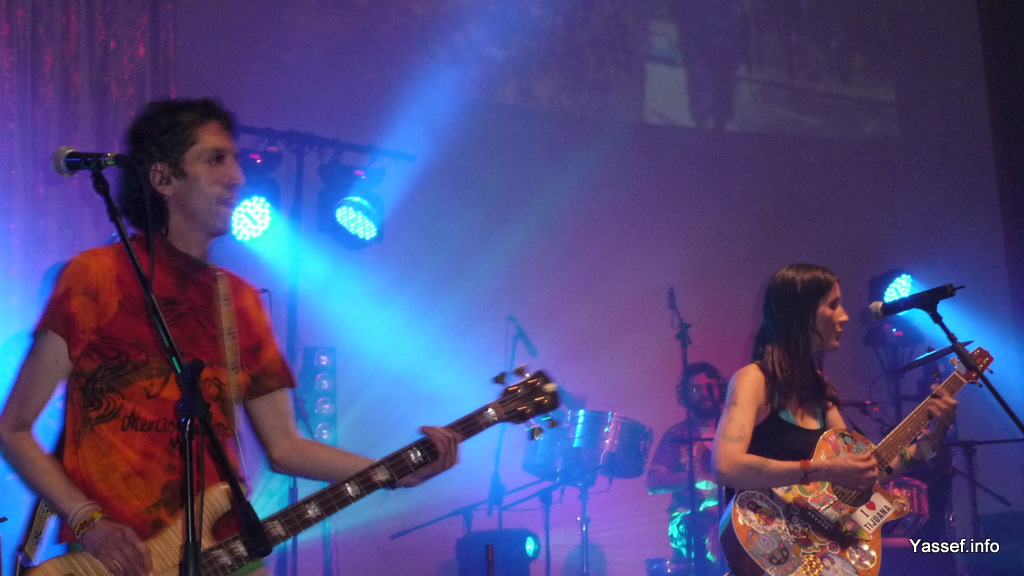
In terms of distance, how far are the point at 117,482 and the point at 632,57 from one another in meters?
6.00

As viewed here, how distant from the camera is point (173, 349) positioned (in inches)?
74.0

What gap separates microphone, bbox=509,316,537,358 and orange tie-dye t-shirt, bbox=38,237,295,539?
14.2 feet

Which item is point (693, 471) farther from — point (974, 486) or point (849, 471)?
point (849, 471)

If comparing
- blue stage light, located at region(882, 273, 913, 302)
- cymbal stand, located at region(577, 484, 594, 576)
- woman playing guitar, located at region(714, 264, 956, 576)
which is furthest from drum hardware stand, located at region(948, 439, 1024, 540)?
woman playing guitar, located at region(714, 264, 956, 576)

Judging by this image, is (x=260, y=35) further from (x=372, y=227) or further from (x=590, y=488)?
(x=590, y=488)

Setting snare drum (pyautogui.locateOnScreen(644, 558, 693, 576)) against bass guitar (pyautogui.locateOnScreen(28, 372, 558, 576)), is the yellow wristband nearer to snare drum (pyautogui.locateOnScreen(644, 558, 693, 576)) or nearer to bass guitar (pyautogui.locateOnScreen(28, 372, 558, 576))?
bass guitar (pyautogui.locateOnScreen(28, 372, 558, 576))

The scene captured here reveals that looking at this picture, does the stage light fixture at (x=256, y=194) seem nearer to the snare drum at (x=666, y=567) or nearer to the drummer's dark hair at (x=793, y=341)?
the drummer's dark hair at (x=793, y=341)

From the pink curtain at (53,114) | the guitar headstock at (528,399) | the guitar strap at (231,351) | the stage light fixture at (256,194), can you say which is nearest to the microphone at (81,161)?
the guitar strap at (231,351)

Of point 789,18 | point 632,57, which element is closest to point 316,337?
point 632,57

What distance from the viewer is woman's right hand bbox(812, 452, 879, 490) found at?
324 cm

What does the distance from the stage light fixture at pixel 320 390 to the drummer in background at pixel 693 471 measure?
261cm

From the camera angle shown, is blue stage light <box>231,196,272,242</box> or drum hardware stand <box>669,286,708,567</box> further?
drum hardware stand <box>669,286,708,567</box>

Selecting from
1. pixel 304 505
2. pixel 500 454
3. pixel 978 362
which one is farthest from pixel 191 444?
pixel 500 454

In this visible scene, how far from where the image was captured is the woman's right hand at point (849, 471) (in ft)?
10.6
